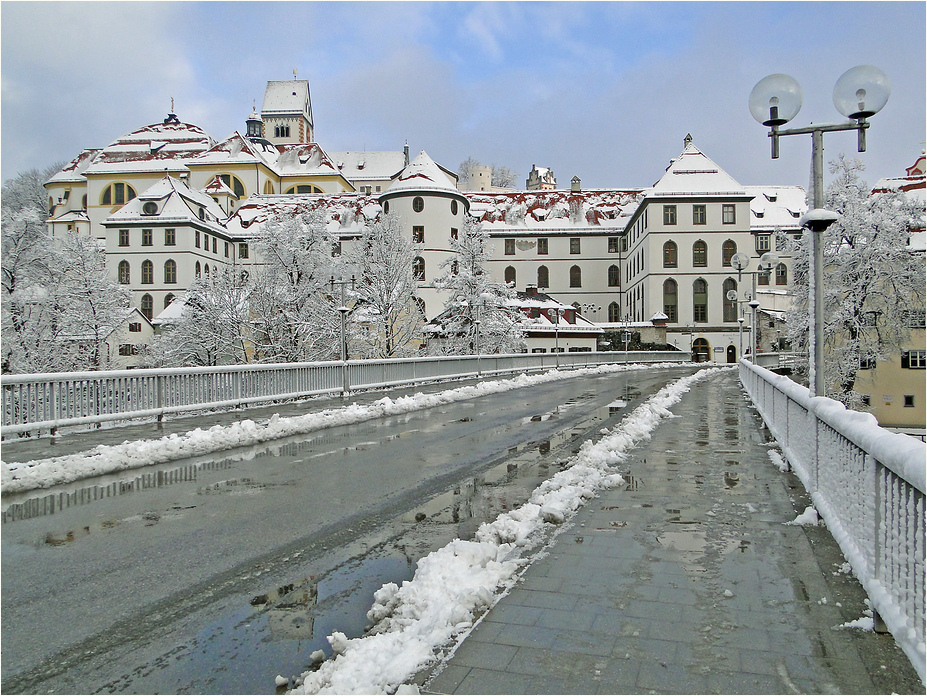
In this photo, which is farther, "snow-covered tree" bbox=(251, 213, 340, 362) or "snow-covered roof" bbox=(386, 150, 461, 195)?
"snow-covered roof" bbox=(386, 150, 461, 195)

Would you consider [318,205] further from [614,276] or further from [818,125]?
[818,125]

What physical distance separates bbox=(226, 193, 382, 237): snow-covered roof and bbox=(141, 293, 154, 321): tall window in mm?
13580

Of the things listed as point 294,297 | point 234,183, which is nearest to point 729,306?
point 294,297

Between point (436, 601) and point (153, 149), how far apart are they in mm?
110078

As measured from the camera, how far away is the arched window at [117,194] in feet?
311

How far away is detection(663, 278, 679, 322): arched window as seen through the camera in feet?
255

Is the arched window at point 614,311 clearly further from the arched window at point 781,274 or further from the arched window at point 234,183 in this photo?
the arched window at point 234,183

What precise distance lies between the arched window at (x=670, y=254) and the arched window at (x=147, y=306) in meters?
57.9

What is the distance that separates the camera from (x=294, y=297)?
48.0m

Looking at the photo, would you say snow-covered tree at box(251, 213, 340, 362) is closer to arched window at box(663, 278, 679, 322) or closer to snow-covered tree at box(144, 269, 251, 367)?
snow-covered tree at box(144, 269, 251, 367)

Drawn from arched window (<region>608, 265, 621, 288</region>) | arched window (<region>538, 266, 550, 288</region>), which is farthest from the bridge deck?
arched window (<region>608, 265, 621, 288</region>)

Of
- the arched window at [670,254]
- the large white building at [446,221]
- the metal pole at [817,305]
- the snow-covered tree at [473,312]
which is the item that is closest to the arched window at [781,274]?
the large white building at [446,221]

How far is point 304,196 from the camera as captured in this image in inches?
3666

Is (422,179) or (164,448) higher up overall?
(422,179)
